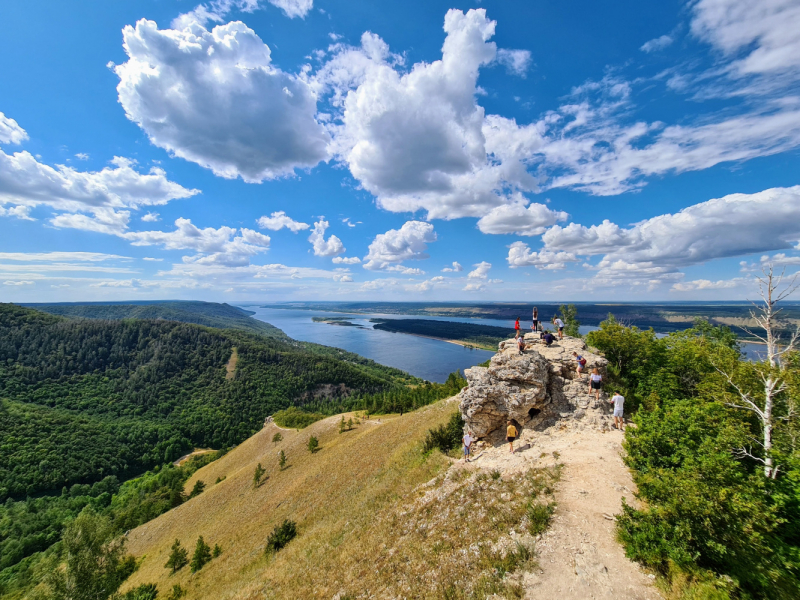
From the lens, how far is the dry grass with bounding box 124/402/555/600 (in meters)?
11.0

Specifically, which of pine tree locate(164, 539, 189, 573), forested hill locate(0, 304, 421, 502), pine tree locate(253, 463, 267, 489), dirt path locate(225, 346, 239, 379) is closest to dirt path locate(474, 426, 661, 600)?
pine tree locate(164, 539, 189, 573)

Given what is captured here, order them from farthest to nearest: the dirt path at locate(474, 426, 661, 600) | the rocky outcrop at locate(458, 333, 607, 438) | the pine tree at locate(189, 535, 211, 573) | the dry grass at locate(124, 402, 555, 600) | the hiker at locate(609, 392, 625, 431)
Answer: the pine tree at locate(189, 535, 211, 573) < the rocky outcrop at locate(458, 333, 607, 438) < the hiker at locate(609, 392, 625, 431) < the dry grass at locate(124, 402, 555, 600) < the dirt path at locate(474, 426, 661, 600)

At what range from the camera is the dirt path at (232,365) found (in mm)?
151625

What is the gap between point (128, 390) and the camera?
140625 mm

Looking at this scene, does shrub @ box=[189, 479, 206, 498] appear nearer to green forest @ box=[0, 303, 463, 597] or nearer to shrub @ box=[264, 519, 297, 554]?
green forest @ box=[0, 303, 463, 597]

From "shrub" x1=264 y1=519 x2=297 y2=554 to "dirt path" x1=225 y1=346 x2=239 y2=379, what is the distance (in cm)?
15195

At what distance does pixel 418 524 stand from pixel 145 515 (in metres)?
70.4

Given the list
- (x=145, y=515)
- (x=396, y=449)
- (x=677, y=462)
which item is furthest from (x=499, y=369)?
(x=145, y=515)

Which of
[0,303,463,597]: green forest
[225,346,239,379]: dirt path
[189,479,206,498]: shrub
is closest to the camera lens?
[189,479,206,498]: shrub

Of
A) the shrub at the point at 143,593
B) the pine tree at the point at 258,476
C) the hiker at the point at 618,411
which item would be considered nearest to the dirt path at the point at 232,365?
the pine tree at the point at 258,476

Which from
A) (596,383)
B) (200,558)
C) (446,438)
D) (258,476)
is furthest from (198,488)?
(596,383)

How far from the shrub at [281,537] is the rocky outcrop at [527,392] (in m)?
15.4

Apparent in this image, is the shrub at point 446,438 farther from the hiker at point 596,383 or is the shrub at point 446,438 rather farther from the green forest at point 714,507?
the green forest at point 714,507

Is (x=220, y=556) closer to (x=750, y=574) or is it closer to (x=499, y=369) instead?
(x=499, y=369)
